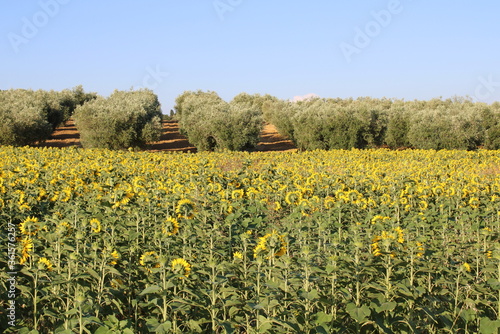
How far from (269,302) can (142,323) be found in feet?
4.67

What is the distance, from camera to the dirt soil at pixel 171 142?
Result: 1549 inches

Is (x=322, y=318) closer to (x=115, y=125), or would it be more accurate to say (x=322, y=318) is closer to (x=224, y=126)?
(x=224, y=126)

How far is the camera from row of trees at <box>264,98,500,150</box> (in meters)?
34.7

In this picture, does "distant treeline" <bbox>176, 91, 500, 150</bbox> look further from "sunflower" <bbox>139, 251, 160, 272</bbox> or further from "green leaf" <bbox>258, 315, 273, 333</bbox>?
"green leaf" <bbox>258, 315, 273, 333</bbox>

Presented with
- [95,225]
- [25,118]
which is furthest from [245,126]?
[95,225]

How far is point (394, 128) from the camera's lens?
128ft

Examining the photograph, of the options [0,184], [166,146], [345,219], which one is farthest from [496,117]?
[0,184]

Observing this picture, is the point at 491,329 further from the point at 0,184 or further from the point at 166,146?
the point at 166,146

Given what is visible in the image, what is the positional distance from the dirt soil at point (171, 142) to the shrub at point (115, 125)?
242 centimetres

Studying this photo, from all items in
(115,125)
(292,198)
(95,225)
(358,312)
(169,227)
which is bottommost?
(358,312)

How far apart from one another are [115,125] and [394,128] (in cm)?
2236

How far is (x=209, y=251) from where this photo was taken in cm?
484

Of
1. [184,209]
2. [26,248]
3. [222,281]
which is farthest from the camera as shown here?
[184,209]

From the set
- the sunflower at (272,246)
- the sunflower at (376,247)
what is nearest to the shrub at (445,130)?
the sunflower at (376,247)
